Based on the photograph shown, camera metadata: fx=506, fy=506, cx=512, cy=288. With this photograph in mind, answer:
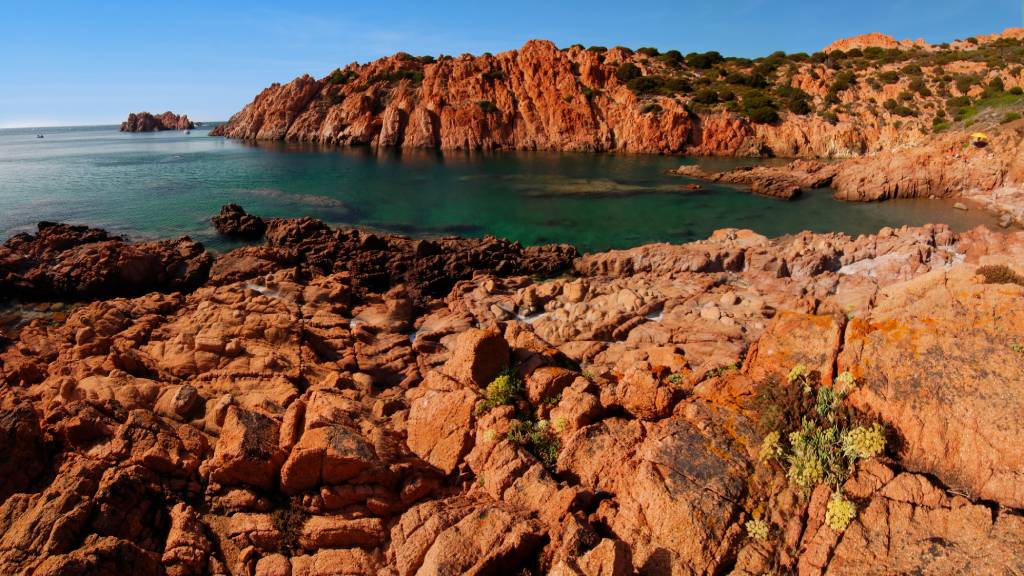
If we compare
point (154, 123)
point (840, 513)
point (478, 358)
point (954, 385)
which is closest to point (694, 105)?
point (478, 358)

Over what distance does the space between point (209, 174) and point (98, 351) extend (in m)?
51.3

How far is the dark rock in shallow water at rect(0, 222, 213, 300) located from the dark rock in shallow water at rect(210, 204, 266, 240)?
5.26 m

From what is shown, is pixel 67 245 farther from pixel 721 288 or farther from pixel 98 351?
pixel 721 288

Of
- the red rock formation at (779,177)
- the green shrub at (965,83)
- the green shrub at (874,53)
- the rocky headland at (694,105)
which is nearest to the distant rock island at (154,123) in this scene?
the rocky headland at (694,105)

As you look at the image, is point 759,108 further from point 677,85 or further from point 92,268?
point 92,268

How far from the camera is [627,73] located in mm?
82312

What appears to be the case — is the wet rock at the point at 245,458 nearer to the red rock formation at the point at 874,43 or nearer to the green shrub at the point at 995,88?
the green shrub at the point at 995,88

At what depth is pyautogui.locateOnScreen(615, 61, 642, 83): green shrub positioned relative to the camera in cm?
8225

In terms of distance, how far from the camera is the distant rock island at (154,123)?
165625mm

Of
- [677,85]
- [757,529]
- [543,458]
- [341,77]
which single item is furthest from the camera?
[341,77]

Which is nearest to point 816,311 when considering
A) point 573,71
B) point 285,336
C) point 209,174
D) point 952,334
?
point 952,334

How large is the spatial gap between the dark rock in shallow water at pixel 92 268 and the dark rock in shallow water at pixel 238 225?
526 cm

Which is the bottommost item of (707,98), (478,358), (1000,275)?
(478,358)

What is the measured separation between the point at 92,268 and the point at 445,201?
25.0 metres
